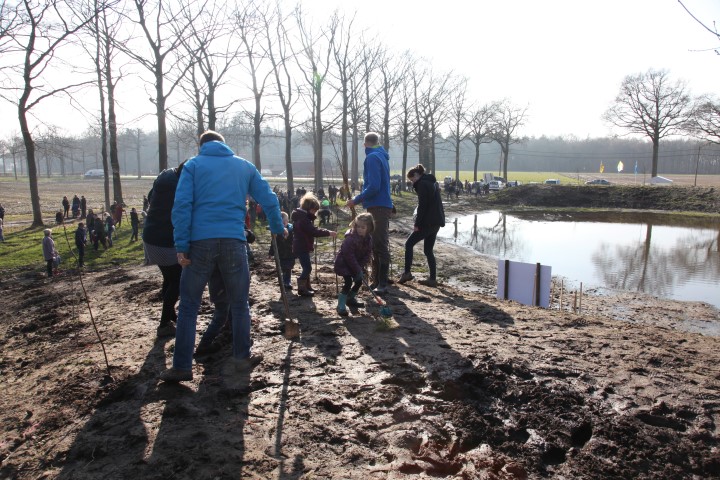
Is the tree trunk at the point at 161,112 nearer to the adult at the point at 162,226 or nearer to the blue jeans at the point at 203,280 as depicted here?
the adult at the point at 162,226

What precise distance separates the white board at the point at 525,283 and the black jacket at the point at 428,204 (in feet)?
4.66

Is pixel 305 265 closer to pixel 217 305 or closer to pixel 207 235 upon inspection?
pixel 217 305

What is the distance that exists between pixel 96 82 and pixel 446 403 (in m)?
20.8

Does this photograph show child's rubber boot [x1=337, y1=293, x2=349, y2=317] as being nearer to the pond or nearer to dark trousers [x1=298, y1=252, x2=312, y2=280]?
dark trousers [x1=298, y1=252, x2=312, y2=280]

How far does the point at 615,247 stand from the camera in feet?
54.9

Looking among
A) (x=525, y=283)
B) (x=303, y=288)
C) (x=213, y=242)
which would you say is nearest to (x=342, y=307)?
(x=303, y=288)

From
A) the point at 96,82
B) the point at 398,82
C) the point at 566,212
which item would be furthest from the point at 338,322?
the point at 398,82

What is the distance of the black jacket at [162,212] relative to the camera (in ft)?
16.3

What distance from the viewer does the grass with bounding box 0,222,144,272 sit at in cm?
1284

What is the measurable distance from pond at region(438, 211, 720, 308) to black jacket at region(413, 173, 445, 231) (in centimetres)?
491

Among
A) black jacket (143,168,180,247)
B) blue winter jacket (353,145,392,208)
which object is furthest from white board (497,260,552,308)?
black jacket (143,168,180,247)

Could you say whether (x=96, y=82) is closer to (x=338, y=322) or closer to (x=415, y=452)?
(x=338, y=322)

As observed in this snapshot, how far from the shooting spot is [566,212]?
31281 millimetres

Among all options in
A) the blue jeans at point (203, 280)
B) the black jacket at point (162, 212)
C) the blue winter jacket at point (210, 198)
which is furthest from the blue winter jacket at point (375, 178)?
the blue jeans at point (203, 280)
